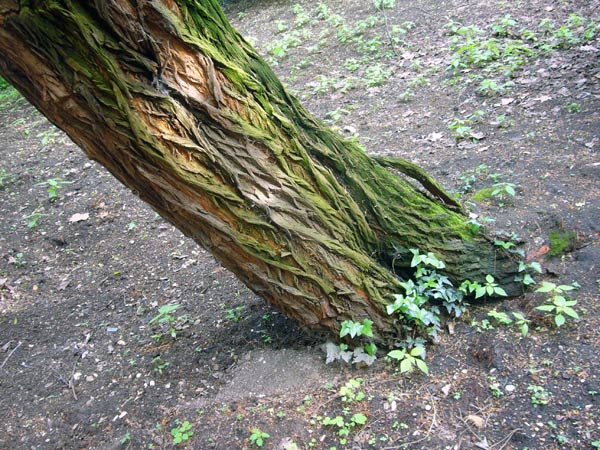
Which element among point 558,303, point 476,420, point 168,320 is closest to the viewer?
point 476,420

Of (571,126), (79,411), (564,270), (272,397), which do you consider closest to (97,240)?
(79,411)

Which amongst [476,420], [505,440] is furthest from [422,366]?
[505,440]

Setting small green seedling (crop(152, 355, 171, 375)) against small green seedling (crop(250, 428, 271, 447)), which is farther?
small green seedling (crop(152, 355, 171, 375))

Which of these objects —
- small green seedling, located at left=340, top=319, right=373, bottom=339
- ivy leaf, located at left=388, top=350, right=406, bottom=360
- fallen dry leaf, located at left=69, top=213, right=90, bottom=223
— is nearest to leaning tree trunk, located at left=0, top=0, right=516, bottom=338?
small green seedling, located at left=340, top=319, right=373, bottom=339

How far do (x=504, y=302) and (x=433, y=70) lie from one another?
12.6 ft

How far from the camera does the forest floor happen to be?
7.78 ft

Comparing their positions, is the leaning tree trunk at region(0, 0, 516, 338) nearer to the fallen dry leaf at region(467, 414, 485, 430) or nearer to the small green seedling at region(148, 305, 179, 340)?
the fallen dry leaf at region(467, 414, 485, 430)

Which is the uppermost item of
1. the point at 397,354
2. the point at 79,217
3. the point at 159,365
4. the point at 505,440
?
the point at 79,217

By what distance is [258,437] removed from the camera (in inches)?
93.0

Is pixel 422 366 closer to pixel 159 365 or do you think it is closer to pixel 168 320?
pixel 159 365

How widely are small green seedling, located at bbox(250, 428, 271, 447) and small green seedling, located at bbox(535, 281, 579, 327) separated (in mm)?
1490

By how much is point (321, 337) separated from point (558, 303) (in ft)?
4.05

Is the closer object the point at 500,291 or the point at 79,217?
the point at 500,291

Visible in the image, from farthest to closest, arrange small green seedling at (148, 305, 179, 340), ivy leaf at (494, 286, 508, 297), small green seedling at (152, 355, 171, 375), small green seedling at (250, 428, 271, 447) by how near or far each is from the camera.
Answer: small green seedling at (148, 305, 179, 340)
small green seedling at (152, 355, 171, 375)
ivy leaf at (494, 286, 508, 297)
small green seedling at (250, 428, 271, 447)
